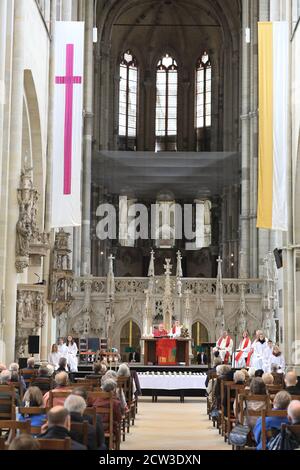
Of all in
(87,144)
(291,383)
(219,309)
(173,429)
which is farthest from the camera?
(87,144)

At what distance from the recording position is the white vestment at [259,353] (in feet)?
79.3

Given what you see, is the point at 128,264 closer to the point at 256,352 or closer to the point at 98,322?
the point at 98,322

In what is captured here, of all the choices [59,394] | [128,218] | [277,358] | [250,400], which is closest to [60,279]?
[277,358]

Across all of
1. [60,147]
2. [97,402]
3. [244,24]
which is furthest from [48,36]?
[97,402]

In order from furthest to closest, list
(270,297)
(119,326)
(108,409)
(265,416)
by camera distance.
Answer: (119,326)
(270,297)
(108,409)
(265,416)

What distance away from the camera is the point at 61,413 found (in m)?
7.00

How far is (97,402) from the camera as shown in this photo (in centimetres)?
1199

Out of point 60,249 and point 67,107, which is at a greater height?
point 67,107

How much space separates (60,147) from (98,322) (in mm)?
11530

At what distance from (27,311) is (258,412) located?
12576 mm

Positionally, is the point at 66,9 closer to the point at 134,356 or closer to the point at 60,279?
the point at 60,279

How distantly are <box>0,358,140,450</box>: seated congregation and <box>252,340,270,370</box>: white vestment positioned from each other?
22.6ft

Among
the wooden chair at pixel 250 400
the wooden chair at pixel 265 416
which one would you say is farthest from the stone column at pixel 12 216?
the wooden chair at pixel 265 416

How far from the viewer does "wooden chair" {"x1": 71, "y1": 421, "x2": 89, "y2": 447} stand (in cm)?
785
